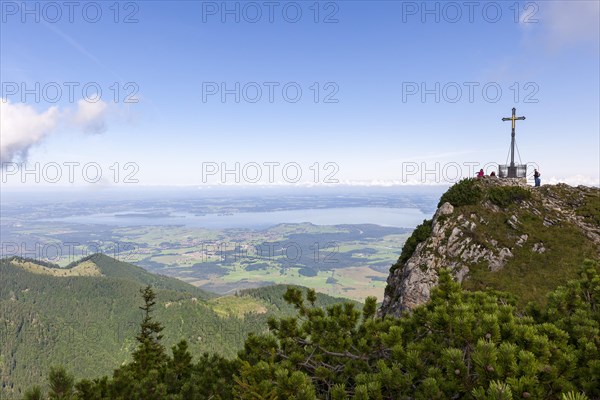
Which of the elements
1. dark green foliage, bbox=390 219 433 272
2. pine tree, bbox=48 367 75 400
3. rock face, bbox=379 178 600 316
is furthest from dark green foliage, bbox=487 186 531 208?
pine tree, bbox=48 367 75 400

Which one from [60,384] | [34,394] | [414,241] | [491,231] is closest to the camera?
[34,394]

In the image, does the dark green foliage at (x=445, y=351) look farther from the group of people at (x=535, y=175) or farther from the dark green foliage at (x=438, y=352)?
the group of people at (x=535, y=175)

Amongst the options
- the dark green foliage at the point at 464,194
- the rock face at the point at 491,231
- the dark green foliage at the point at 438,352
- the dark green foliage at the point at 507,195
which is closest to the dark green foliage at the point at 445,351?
the dark green foliage at the point at 438,352

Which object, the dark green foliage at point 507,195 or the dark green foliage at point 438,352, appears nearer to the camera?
the dark green foliage at point 438,352

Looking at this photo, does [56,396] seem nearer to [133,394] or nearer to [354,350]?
[133,394]

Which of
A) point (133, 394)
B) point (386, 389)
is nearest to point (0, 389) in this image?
point (133, 394)

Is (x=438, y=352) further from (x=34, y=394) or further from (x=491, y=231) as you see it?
(x=491, y=231)

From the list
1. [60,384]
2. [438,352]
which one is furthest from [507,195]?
[60,384]

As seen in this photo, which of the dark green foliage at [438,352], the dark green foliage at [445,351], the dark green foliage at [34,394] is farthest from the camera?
the dark green foliage at [34,394]
